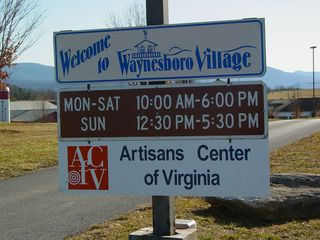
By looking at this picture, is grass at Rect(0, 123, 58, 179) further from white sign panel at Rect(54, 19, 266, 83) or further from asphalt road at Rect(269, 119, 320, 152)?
white sign panel at Rect(54, 19, 266, 83)

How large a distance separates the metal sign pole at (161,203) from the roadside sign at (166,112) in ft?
0.74

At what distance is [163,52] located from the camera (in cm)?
445

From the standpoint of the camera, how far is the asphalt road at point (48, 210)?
6652 millimetres

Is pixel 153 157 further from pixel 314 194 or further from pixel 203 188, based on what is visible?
pixel 314 194

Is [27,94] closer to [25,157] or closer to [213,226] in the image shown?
[25,157]

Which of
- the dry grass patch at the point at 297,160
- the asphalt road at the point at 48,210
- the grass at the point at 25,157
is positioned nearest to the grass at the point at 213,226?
the asphalt road at the point at 48,210

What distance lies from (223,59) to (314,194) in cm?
324

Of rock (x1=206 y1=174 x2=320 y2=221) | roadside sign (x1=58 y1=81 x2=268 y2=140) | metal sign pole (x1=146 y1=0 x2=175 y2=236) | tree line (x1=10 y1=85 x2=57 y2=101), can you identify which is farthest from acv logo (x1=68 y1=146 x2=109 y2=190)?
tree line (x1=10 y1=85 x2=57 y2=101)

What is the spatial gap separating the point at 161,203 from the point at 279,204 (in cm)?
246

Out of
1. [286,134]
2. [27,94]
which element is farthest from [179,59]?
[27,94]

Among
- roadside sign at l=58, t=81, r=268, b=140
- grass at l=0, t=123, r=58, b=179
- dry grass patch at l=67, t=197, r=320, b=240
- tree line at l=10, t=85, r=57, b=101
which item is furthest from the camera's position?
tree line at l=10, t=85, r=57, b=101

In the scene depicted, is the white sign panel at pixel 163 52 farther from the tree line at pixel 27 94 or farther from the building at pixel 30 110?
the tree line at pixel 27 94

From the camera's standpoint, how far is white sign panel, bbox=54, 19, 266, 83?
4305 millimetres

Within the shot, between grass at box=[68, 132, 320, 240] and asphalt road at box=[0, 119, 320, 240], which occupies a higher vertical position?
grass at box=[68, 132, 320, 240]
